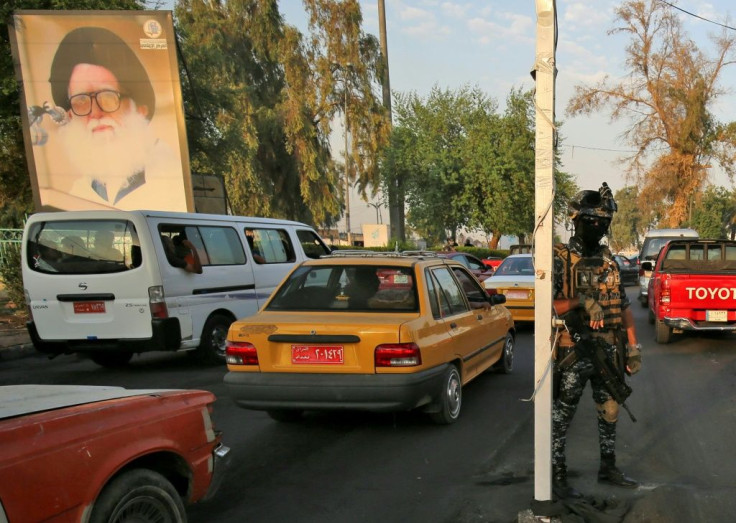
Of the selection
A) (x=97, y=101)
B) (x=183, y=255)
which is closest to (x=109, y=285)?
(x=183, y=255)

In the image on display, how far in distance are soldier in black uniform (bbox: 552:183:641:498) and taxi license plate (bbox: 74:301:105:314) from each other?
18.4 ft

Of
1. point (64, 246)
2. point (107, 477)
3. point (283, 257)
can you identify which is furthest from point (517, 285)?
point (107, 477)

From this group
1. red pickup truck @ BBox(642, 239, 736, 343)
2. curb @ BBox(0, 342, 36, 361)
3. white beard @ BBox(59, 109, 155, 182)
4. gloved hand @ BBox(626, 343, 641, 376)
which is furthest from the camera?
white beard @ BBox(59, 109, 155, 182)

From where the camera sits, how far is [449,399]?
5.45 meters

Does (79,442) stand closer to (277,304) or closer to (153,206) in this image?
(277,304)

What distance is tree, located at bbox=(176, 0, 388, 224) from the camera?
28094mm

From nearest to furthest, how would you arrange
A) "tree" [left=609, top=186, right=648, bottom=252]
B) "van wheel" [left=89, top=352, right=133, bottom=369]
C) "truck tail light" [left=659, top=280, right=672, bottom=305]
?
1. "van wheel" [left=89, top=352, right=133, bottom=369]
2. "truck tail light" [left=659, top=280, right=672, bottom=305]
3. "tree" [left=609, top=186, right=648, bottom=252]

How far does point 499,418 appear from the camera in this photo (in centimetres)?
571

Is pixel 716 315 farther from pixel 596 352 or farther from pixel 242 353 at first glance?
pixel 242 353

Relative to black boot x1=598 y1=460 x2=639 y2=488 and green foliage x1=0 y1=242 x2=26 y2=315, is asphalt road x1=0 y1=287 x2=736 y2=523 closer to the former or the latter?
black boot x1=598 y1=460 x2=639 y2=488

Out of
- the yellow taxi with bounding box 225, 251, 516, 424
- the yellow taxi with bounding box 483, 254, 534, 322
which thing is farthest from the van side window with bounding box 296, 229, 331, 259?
the yellow taxi with bounding box 225, 251, 516, 424

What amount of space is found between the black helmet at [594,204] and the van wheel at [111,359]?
6.95m

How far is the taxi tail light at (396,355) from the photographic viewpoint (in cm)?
484

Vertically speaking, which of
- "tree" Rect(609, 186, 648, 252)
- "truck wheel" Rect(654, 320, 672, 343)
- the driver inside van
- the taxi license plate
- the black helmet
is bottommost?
"tree" Rect(609, 186, 648, 252)
